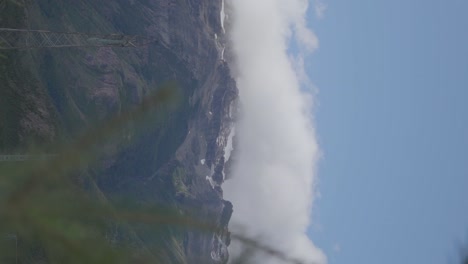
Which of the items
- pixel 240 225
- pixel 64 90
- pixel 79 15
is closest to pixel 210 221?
pixel 240 225

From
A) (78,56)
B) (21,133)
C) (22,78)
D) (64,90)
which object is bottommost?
(21,133)

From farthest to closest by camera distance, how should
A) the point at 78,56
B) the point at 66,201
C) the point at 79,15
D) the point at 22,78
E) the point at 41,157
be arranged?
the point at 79,15 < the point at 78,56 < the point at 22,78 < the point at 41,157 < the point at 66,201

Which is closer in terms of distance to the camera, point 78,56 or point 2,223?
point 2,223

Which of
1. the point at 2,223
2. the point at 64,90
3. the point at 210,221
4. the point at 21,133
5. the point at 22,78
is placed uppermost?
the point at 64,90

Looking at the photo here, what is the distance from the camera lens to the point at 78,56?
576 feet

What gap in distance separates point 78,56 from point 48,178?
7044 inches

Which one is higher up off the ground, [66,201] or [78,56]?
[78,56]

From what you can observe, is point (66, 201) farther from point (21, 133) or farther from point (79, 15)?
point (79, 15)

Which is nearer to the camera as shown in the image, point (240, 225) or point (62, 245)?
point (62, 245)

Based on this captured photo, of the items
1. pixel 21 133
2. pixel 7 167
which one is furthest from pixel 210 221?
pixel 21 133

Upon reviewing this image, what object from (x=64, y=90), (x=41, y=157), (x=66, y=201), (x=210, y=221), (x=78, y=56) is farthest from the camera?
(x=78, y=56)

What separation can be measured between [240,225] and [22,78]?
385 feet

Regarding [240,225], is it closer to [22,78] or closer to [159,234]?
[159,234]

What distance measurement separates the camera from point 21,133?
103562 millimetres
